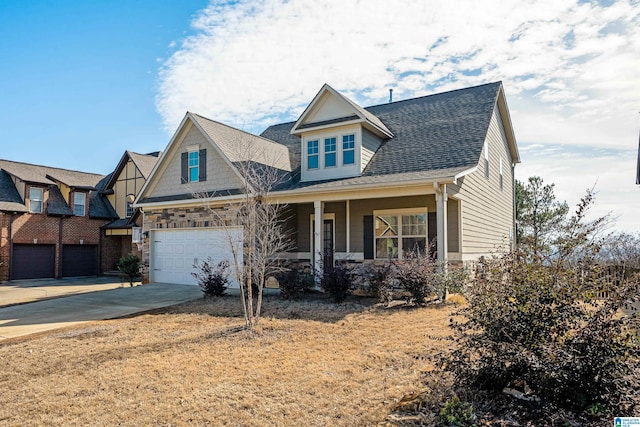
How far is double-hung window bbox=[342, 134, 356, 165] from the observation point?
1321 cm

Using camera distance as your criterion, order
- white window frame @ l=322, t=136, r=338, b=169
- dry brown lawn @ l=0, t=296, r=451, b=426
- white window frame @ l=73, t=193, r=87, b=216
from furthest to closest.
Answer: white window frame @ l=73, t=193, r=87, b=216, white window frame @ l=322, t=136, r=338, b=169, dry brown lawn @ l=0, t=296, r=451, b=426

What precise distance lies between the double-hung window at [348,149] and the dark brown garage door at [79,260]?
62.9ft

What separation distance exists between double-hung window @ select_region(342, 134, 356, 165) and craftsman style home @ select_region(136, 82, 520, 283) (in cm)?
3

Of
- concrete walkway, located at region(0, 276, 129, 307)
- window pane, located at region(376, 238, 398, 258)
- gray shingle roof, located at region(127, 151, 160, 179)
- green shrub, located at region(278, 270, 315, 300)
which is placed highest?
gray shingle roof, located at region(127, 151, 160, 179)

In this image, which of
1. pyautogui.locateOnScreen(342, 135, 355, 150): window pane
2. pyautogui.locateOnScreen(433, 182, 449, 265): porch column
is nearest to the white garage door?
pyautogui.locateOnScreen(342, 135, 355, 150): window pane

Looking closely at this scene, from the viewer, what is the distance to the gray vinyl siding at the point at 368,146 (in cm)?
1321

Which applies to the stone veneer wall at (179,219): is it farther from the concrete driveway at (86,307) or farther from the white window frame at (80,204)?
the white window frame at (80,204)

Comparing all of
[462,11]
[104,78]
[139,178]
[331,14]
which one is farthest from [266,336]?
[139,178]

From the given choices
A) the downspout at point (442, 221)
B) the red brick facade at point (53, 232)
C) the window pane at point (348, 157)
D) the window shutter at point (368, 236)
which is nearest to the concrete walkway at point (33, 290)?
the red brick facade at point (53, 232)

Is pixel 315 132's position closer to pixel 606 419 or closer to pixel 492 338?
pixel 492 338

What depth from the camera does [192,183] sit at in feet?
50.2

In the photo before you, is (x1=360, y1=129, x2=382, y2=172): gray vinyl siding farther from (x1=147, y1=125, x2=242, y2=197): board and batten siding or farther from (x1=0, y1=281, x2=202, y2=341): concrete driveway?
(x1=0, y1=281, x2=202, y2=341): concrete driveway

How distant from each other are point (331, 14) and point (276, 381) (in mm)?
8196

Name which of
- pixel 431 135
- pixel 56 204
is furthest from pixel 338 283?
pixel 56 204
